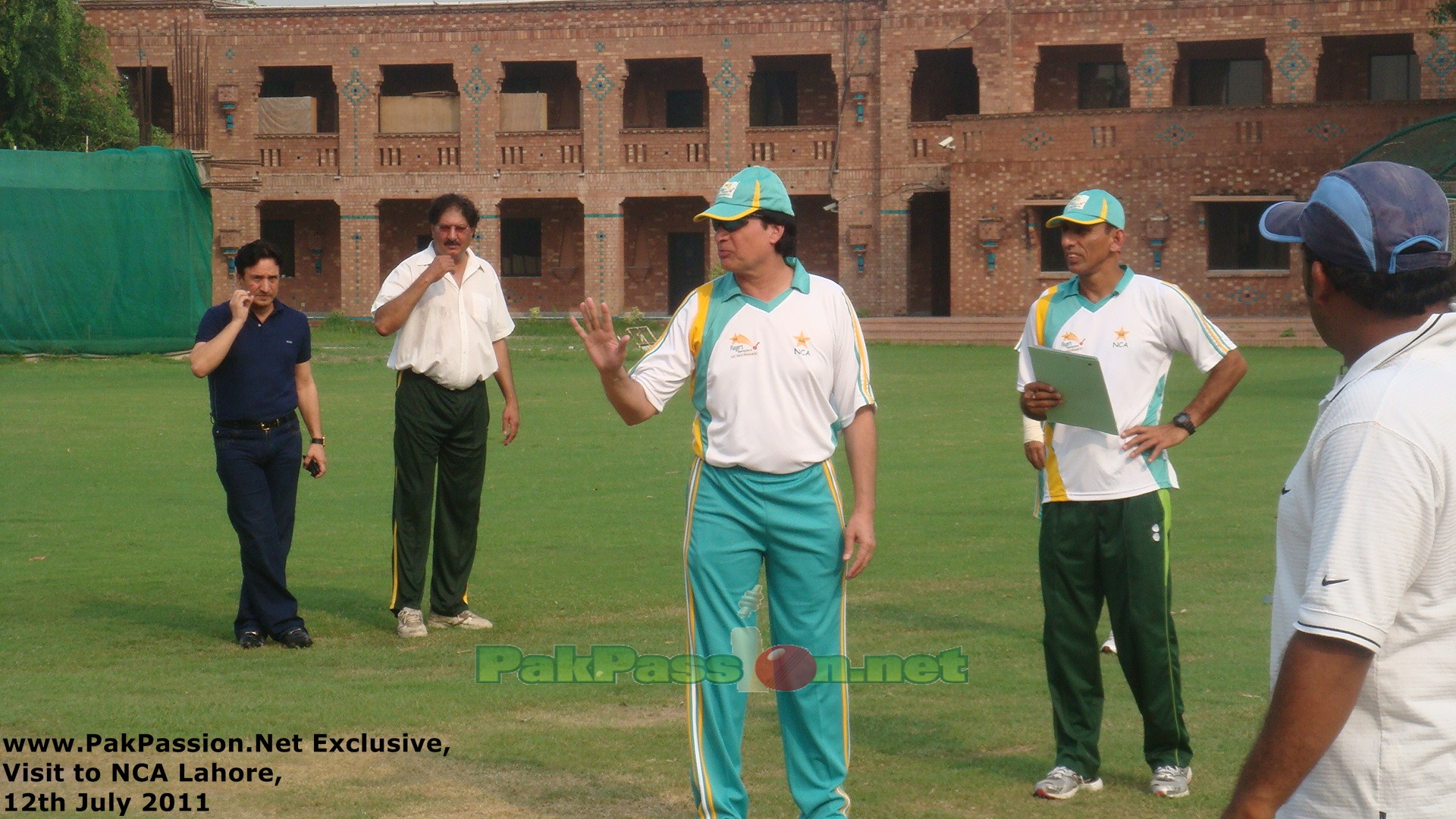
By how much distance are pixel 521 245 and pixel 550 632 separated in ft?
151

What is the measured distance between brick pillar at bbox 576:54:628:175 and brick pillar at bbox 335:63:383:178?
22.5 ft

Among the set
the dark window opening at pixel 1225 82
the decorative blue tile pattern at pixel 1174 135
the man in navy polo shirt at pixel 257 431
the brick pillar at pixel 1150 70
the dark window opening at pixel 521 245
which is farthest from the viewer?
the dark window opening at pixel 521 245

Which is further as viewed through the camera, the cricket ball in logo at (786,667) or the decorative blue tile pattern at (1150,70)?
the decorative blue tile pattern at (1150,70)

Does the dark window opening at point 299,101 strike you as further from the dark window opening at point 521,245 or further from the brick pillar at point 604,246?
the brick pillar at point 604,246

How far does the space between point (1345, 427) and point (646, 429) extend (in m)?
17.8

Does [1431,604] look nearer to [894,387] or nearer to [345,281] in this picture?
[894,387]

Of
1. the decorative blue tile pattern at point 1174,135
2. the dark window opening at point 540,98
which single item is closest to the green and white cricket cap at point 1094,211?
the decorative blue tile pattern at point 1174,135

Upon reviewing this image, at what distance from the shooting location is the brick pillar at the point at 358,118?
51375 mm

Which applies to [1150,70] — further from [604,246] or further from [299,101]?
[299,101]

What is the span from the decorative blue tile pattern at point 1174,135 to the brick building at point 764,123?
0.23ft

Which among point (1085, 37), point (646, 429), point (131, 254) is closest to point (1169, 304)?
point (646, 429)

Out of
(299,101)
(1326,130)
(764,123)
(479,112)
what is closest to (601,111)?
(479,112)

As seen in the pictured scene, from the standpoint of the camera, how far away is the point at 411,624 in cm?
852

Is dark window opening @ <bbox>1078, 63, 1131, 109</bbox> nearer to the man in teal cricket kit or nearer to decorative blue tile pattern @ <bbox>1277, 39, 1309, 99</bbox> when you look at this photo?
decorative blue tile pattern @ <bbox>1277, 39, 1309, 99</bbox>
